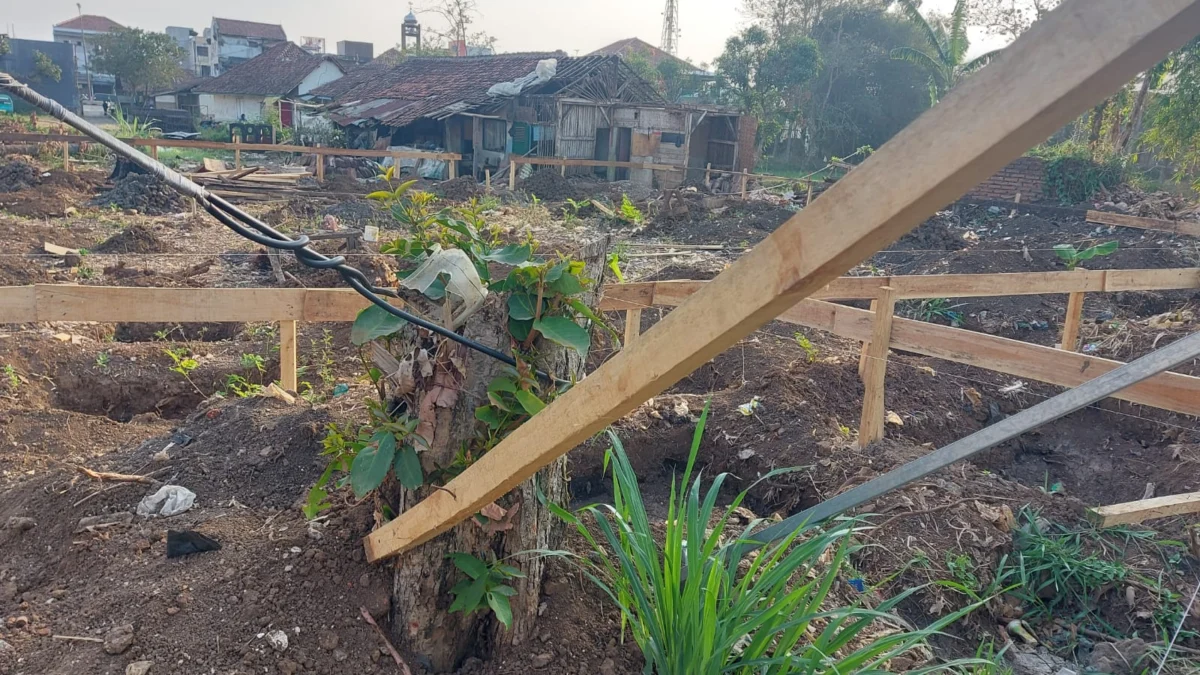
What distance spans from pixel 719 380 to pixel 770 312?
201 inches

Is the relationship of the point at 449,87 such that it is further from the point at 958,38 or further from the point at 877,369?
the point at 877,369

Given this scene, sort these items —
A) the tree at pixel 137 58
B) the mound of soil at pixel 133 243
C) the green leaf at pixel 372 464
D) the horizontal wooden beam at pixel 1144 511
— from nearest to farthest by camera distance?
the green leaf at pixel 372 464
the horizontal wooden beam at pixel 1144 511
the mound of soil at pixel 133 243
the tree at pixel 137 58

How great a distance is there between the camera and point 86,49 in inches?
2270

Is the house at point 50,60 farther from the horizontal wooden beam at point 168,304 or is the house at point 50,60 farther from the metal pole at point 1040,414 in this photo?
the metal pole at point 1040,414

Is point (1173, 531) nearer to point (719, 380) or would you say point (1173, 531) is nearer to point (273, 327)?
point (719, 380)

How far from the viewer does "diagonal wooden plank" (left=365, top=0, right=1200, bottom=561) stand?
830 millimetres

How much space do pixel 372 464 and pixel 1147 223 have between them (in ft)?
49.8

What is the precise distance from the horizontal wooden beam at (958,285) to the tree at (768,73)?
25.8 meters

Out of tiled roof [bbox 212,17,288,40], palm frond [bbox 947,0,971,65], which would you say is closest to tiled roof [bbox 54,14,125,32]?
tiled roof [bbox 212,17,288,40]

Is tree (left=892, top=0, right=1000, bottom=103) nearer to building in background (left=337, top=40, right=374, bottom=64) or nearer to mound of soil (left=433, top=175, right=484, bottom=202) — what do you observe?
mound of soil (left=433, top=175, right=484, bottom=202)

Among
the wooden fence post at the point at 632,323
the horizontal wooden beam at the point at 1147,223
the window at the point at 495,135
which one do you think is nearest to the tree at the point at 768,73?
the window at the point at 495,135

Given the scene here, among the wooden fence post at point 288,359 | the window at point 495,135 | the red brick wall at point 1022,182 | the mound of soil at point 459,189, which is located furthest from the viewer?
the window at point 495,135

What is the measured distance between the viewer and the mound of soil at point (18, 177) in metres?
16.5

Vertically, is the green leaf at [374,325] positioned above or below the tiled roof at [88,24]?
below
